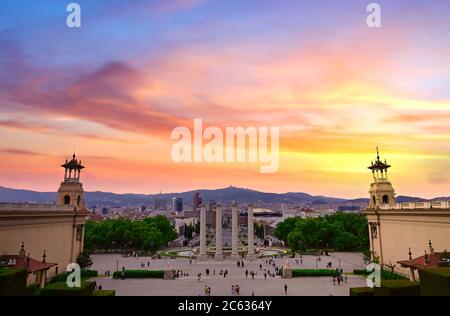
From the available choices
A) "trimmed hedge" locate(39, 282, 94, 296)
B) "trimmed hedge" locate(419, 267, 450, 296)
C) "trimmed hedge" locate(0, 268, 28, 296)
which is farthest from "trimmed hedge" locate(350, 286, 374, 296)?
"trimmed hedge" locate(0, 268, 28, 296)

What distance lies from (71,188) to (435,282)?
182 feet

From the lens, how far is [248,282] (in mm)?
44906

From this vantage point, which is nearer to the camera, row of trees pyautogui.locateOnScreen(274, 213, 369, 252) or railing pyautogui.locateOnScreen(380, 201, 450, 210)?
railing pyautogui.locateOnScreen(380, 201, 450, 210)

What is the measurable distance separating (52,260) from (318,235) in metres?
53.9

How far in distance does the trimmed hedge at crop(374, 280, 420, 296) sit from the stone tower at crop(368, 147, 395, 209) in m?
45.2

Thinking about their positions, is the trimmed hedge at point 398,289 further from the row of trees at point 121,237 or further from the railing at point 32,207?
the row of trees at point 121,237

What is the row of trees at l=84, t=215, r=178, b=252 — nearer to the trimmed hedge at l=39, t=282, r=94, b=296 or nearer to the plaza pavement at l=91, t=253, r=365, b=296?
the plaza pavement at l=91, t=253, r=365, b=296

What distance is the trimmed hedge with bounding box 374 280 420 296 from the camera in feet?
51.9

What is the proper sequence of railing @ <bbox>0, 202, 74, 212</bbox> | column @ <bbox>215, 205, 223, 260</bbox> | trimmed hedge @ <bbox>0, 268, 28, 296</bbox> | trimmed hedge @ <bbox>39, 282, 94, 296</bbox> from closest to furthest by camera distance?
trimmed hedge @ <bbox>0, 268, 28, 296</bbox>, trimmed hedge @ <bbox>39, 282, 94, 296</bbox>, railing @ <bbox>0, 202, 74, 212</bbox>, column @ <bbox>215, 205, 223, 260</bbox>

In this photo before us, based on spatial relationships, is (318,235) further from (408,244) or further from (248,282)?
(248,282)

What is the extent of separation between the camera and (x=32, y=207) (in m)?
42.9

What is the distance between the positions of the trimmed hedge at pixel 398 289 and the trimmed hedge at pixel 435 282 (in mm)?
424

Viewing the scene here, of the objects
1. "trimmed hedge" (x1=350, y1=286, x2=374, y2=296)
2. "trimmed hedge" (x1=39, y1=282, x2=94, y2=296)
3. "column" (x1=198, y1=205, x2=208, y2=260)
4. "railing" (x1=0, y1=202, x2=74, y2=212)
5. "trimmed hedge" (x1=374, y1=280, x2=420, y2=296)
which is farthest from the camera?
"column" (x1=198, y1=205, x2=208, y2=260)
